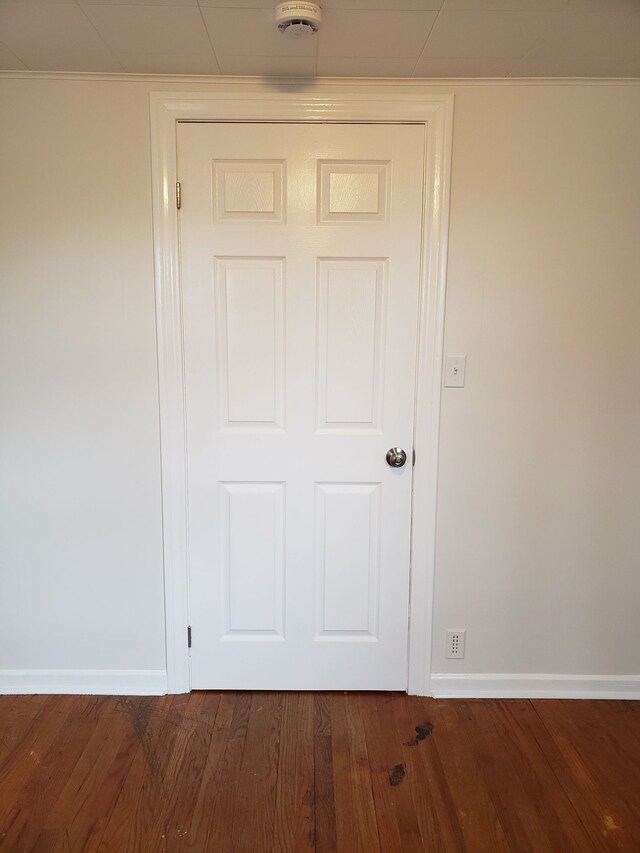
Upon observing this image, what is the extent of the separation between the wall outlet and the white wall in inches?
1.8

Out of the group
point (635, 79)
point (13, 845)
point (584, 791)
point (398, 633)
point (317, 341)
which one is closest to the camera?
point (13, 845)

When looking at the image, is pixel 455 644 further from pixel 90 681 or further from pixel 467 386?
pixel 90 681

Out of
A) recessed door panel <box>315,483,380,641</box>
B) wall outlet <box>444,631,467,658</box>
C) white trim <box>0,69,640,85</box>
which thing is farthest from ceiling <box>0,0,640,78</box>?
wall outlet <box>444,631,467,658</box>

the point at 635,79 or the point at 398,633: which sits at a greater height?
the point at 635,79

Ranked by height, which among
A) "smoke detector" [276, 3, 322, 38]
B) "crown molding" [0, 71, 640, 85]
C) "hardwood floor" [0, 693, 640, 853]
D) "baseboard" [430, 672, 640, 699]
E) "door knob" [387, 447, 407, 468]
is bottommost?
"hardwood floor" [0, 693, 640, 853]

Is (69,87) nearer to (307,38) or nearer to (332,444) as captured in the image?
(307,38)

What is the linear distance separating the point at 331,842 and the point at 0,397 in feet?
5.80

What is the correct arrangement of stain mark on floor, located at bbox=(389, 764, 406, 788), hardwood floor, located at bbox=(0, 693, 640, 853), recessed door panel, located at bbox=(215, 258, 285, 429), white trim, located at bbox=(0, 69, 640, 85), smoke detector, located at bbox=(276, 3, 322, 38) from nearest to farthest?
smoke detector, located at bbox=(276, 3, 322, 38), hardwood floor, located at bbox=(0, 693, 640, 853), stain mark on floor, located at bbox=(389, 764, 406, 788), white trim, located at bbox=(0, 69, 640, 85), recessed door panel, located at bbox=(215, 258, 285, 429)

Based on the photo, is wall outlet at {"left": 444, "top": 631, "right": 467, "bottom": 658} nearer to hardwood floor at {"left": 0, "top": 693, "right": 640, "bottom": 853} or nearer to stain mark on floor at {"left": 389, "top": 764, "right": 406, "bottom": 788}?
hardwood floor at {"left": 0, "top": 693, "right": 640, "bottom": 853}

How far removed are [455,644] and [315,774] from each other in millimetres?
695

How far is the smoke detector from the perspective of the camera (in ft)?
4.64

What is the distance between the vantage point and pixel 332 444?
204 centimetres

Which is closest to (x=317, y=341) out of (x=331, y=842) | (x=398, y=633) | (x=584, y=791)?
(x=398, y=633)

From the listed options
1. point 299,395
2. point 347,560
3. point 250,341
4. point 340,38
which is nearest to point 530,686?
point 347,560
